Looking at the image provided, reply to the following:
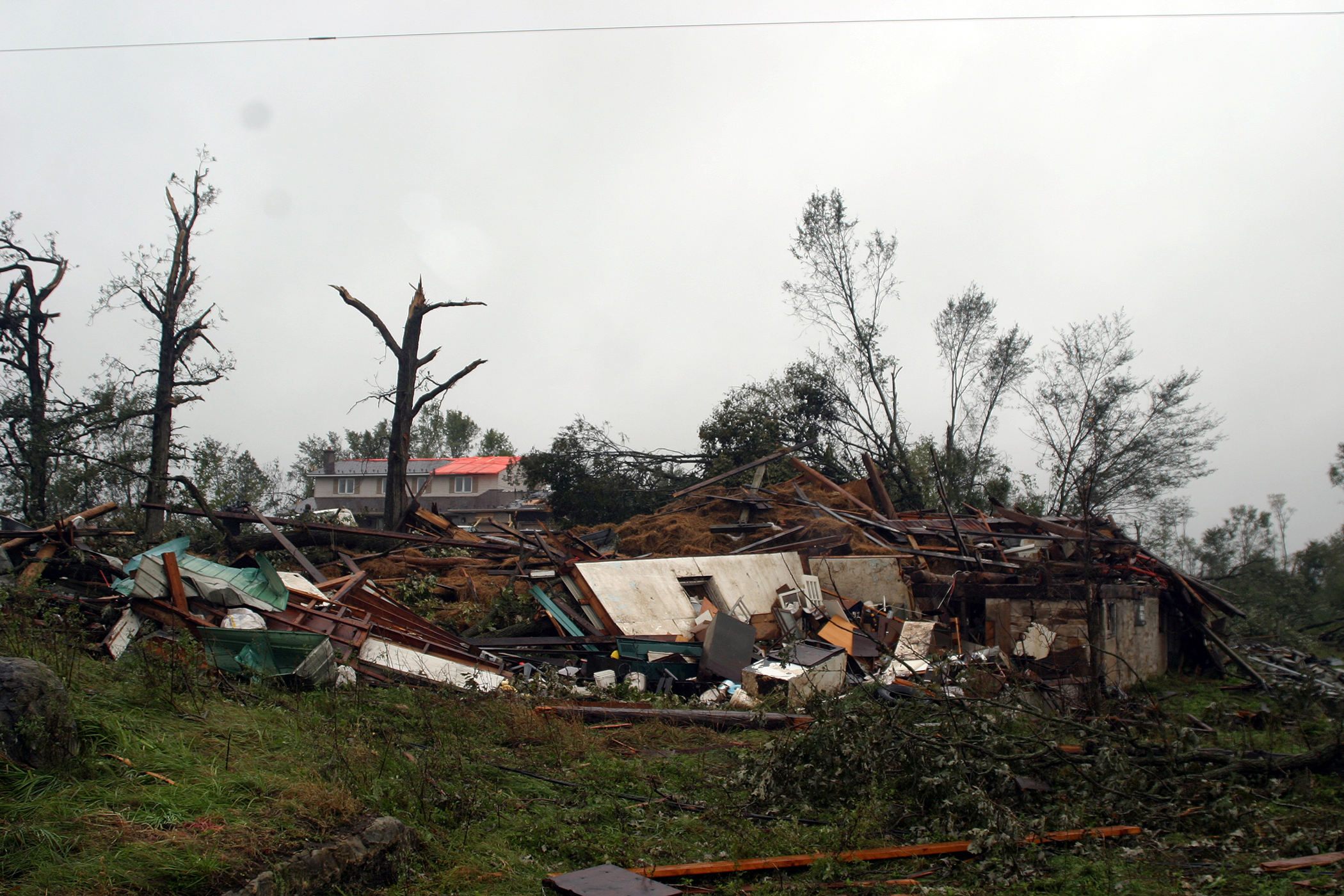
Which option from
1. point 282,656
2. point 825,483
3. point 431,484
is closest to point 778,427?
point 825,483

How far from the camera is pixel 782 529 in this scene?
51.4 ft

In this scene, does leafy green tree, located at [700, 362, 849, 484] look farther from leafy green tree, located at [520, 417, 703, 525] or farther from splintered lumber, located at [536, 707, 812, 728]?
splintered lumber, located at [536, 707, 812, 728]

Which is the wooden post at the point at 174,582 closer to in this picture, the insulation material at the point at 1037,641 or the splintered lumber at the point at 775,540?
the splintered lumber at the point at 775,540

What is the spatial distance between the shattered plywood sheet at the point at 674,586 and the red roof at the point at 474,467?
38.2 meters

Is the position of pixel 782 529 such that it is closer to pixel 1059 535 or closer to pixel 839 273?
pixel 1059 535

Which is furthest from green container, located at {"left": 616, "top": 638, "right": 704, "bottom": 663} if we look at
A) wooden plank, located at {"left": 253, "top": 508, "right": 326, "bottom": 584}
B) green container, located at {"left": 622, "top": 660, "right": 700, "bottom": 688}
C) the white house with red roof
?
the white house with red roof

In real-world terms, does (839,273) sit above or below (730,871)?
above

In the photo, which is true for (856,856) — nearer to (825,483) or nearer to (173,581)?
(173,581)

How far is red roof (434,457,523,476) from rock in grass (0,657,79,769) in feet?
151

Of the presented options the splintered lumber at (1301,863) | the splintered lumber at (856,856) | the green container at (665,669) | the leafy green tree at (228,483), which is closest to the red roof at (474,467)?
the leafy green tree at (228,483)

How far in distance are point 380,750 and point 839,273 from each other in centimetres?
2594

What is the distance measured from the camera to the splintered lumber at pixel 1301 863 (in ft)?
12.3

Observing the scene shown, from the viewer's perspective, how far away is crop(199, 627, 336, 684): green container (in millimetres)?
7051

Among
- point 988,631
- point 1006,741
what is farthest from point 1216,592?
point 1006,741
